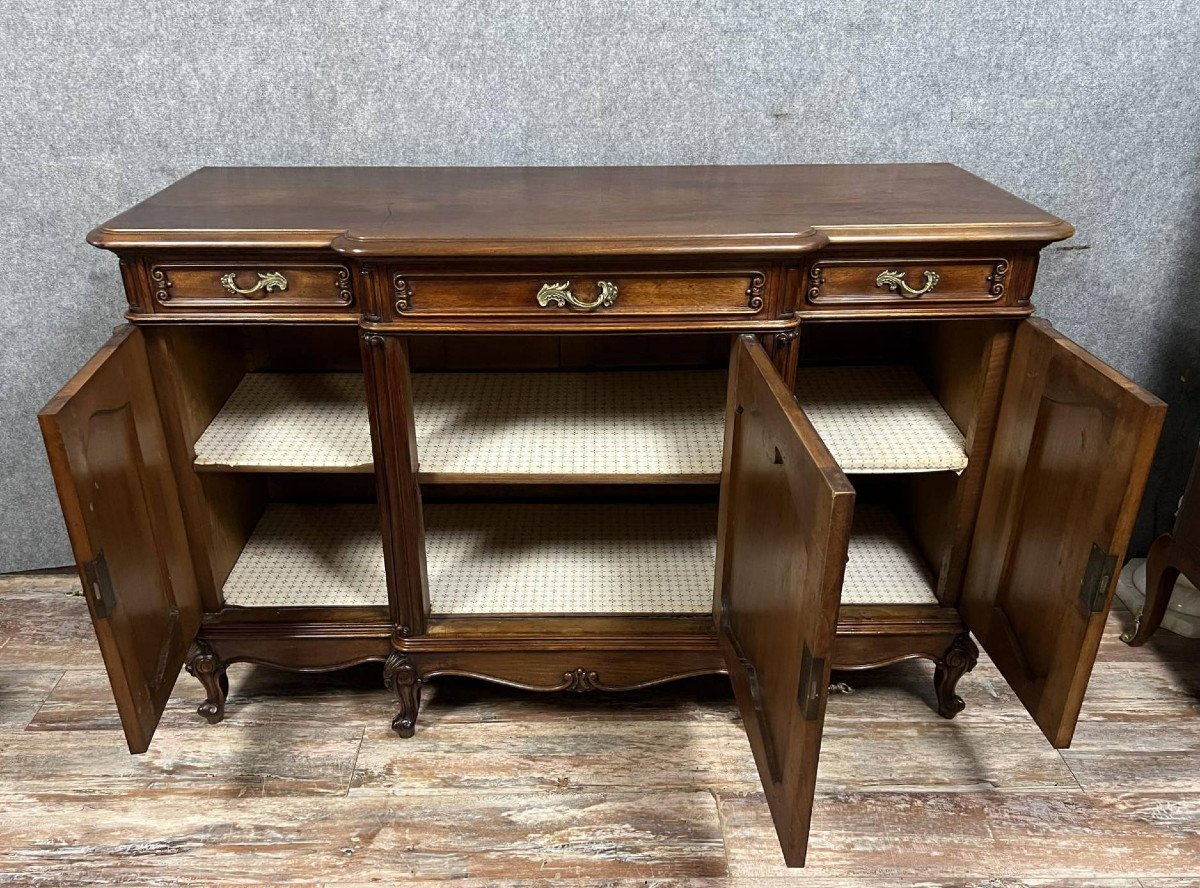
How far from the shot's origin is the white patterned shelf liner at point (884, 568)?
1.45 metres

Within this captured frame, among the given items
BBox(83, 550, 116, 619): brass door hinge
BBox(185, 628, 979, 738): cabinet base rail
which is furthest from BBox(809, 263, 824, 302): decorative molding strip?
BBox(83, 550, 116, 619): brass door hinge

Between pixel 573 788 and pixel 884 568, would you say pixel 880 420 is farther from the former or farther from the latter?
pixel 573 788

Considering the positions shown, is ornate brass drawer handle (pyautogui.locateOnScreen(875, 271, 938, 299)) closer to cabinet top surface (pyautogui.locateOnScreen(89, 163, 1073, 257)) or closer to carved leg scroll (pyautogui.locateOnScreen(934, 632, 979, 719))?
cabinet top surface (pyautogui.locateOnScreen(89, 163, 1073, 257))

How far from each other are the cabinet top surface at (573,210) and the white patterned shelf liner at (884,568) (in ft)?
1.81

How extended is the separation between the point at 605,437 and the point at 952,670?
655 millimetres

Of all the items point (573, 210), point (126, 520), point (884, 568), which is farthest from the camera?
point (884, 568)

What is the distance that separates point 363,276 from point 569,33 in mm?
606

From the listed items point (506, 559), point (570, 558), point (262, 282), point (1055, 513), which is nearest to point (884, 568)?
point (1055, 513)

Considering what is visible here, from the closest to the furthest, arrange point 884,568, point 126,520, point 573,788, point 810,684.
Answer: point 810,684, point 126,520, point 573,788, point 884,568

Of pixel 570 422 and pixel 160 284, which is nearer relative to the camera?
pixel 160 284

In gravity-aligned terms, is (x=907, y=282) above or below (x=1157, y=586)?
above

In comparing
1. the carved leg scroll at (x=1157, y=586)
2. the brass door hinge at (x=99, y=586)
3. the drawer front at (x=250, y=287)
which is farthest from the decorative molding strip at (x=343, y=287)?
the carved leg scroll at (x=1157, y=586)

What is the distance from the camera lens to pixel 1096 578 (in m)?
1.05

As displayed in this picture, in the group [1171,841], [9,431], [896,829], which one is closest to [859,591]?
[896,829]
